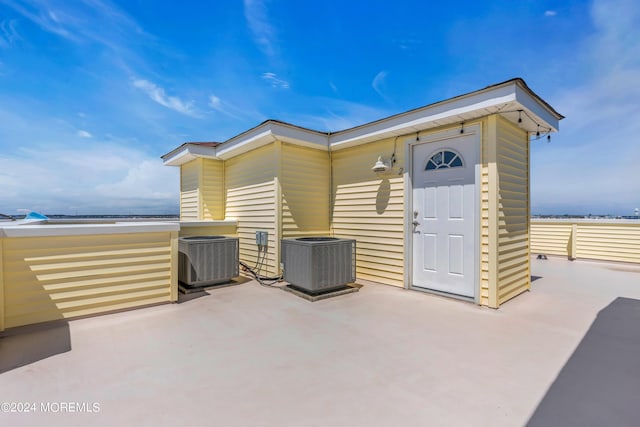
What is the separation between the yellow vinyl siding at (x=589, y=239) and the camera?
6.67 metres

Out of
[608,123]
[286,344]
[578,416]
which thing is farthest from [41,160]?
[608,123]

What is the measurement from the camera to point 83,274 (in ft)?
9.70

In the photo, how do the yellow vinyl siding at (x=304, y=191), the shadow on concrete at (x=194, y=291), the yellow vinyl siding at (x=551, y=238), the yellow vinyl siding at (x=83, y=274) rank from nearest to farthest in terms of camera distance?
the yellow vinyl siding at (x=83, y=274) < the shadow on concrete at (x=194, y=291) < the yellow vinyl siding at (x=304, y=191) < the yellow vinyl siding at (x=551, y=238)

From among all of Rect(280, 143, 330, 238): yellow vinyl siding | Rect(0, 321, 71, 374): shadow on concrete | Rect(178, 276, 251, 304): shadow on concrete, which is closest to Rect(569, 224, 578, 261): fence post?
Rect(280, 143, 330, 238): yellow vinyl siding

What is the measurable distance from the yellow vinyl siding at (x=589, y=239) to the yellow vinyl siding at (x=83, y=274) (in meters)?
9.82

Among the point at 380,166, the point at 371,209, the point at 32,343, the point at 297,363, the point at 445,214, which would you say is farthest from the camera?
the point at 371,209

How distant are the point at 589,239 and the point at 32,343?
11.1 m

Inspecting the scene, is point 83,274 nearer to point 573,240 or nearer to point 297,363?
point 297,363

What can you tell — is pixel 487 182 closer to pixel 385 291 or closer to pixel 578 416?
pixel 385 291

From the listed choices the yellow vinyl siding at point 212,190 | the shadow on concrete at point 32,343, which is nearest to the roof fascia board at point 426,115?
the yellow vinyl siding at point 212,190

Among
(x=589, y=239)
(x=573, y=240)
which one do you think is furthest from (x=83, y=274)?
(x=589, y=239)

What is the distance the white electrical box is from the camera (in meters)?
5.02

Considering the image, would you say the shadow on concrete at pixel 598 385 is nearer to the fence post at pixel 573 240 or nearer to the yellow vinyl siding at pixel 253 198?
the yellow vinyl siding at pixel 253 198

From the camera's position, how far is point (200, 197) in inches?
252
